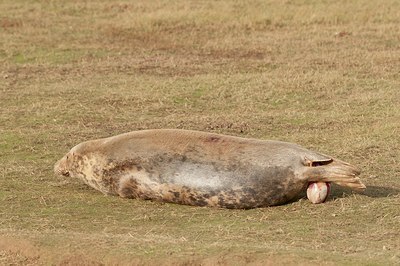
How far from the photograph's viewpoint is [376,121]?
11367 mm

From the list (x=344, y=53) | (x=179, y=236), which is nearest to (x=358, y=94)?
(x=344, y=53)

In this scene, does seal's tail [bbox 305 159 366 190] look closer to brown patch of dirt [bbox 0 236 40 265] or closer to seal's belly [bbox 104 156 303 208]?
seal's belly [bbox 104 156 303 208]

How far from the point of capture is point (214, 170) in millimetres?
7898

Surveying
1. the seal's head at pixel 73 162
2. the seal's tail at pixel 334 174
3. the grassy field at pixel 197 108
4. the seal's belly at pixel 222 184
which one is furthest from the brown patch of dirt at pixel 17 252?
the seal's tail at pixel 334 174

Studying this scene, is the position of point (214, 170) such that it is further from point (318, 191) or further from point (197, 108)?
point (197, 108)

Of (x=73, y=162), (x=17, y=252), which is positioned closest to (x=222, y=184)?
(x=73, y=162)

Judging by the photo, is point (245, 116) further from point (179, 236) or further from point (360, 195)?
point (179, 236)

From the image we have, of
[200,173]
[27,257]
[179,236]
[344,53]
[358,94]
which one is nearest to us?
[27,257]

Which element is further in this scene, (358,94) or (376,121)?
(358,94)

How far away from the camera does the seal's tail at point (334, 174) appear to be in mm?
7824

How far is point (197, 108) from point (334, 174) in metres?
4.65

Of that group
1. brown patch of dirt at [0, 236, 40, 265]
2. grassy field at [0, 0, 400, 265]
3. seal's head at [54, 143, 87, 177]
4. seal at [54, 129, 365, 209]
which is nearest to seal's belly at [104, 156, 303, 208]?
seal at [54, 129, 365, 209]

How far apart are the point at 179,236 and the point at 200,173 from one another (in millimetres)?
836

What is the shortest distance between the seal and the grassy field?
5.3 inches
